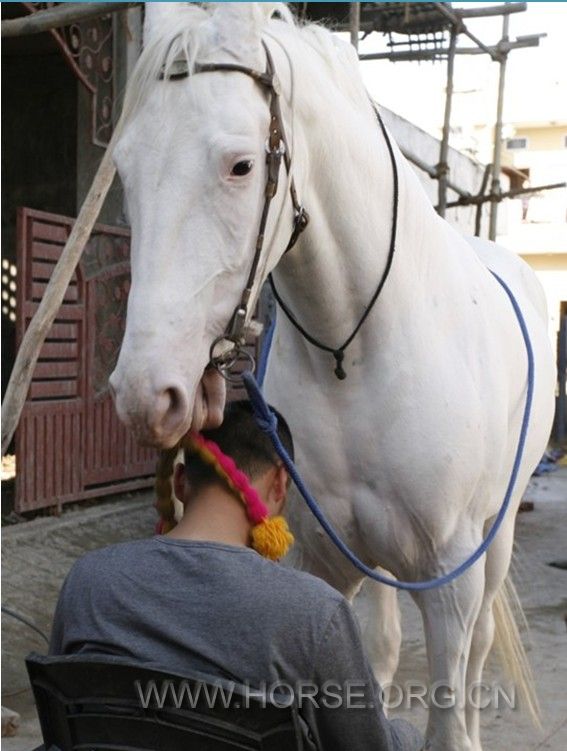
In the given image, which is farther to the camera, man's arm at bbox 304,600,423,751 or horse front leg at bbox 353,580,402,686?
horse front leg at bbox 353,580,402,686

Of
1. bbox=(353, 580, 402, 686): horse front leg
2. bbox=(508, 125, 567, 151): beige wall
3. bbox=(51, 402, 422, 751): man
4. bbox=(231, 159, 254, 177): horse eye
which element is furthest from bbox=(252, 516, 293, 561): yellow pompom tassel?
bbox=(508, 125, 567, 151): beige wall

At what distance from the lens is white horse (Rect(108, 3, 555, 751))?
176 centimetres

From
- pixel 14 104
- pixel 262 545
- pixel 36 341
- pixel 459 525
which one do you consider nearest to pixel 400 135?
pixel 14 104

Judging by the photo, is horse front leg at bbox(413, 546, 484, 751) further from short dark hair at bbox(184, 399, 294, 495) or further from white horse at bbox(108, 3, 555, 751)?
short dark hair at bbox(184, 399, 294, 495)

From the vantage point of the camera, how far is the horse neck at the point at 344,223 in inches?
85.4

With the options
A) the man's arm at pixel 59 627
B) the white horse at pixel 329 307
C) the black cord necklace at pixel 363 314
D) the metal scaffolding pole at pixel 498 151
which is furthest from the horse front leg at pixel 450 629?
the metal scaffolding pole at pixel 498 151

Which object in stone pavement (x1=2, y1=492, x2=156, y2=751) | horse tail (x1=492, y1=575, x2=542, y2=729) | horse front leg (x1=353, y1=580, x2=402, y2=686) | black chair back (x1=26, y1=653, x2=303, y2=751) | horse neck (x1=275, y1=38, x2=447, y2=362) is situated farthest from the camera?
stone pavement (x1=2, y1=492, x2=156, y2=751)

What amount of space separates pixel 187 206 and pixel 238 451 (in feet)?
1.42

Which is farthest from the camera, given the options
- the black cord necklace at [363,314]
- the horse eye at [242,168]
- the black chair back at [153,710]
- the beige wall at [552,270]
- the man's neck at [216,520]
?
the beige wall at [552,270]

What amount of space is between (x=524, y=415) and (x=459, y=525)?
652 millimetres

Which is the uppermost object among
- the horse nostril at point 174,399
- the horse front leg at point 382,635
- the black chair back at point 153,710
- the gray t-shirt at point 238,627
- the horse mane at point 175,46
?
the horse mane at point 175,46

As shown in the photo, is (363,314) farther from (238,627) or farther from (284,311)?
(238,627)

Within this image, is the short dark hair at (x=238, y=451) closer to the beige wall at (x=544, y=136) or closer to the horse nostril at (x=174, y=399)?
the horse nostril at (x=174, y=399)

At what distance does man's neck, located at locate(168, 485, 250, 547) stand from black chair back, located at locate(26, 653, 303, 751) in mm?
233
